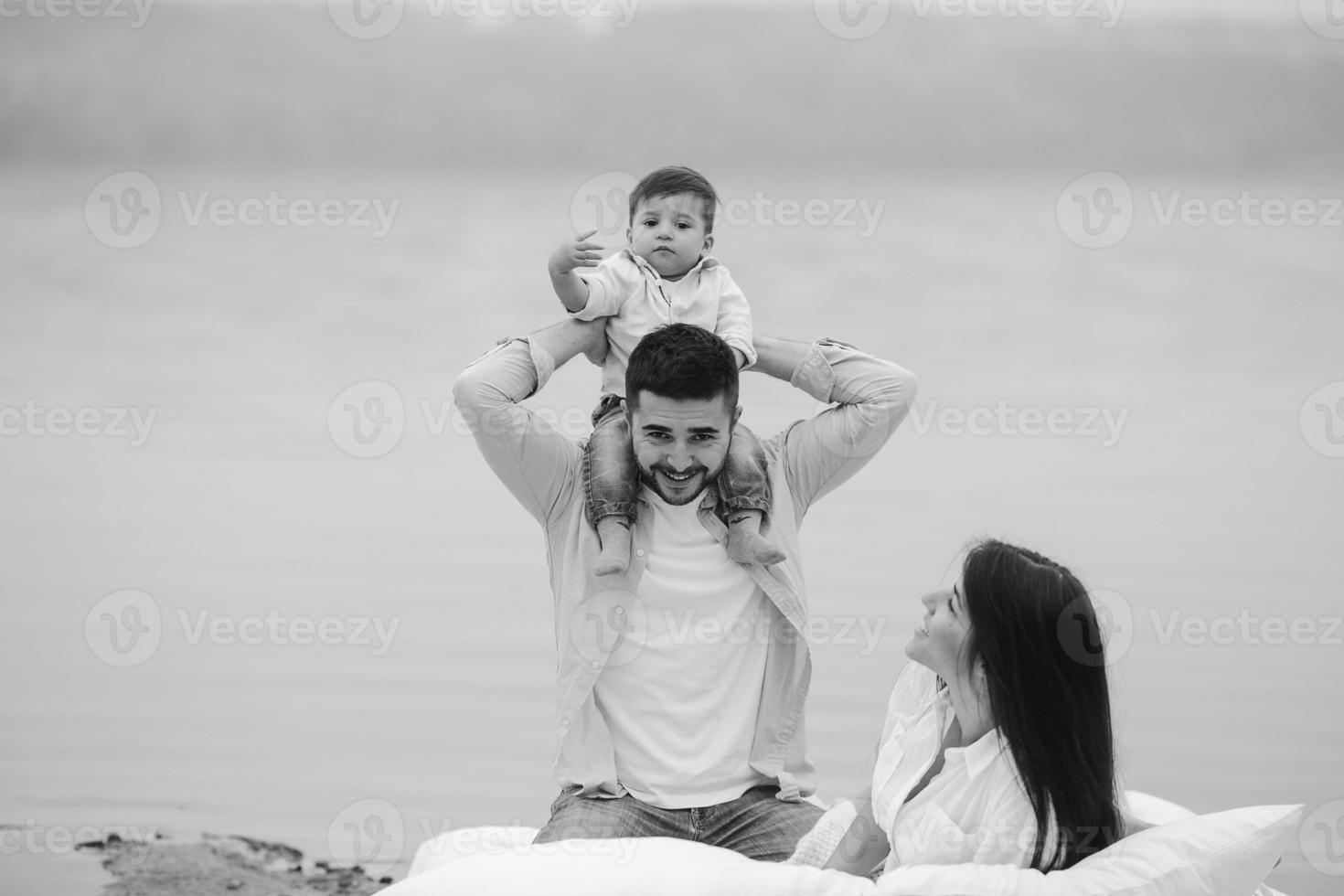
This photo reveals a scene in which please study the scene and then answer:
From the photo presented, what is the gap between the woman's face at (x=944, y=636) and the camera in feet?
5.94

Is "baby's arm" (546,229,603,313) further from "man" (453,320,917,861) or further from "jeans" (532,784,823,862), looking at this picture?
"jeans" (532,784,823,862)

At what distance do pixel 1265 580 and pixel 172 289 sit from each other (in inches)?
207

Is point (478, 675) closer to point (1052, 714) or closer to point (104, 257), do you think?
point (1052, 714)

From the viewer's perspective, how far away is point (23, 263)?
749 cm

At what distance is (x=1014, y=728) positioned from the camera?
1.73 meters

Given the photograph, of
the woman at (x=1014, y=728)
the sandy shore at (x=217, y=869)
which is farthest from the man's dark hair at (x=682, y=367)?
the sandy shore at (x=217, y=869)

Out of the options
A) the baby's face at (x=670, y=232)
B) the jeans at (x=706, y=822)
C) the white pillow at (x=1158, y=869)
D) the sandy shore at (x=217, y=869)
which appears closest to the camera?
the white pillow at (x=1158, y=869)

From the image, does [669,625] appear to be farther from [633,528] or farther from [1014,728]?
[1014,728]

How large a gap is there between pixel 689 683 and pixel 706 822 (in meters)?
0.22

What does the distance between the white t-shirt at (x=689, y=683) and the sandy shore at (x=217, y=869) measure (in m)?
0.83

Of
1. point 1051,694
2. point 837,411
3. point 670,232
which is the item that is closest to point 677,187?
point 670,232

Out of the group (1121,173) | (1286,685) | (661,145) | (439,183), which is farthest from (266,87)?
(1286,685)

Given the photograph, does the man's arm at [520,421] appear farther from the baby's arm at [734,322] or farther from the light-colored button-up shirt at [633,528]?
the baby's arm at [734,322]

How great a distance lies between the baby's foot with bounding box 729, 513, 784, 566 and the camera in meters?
2.33
